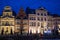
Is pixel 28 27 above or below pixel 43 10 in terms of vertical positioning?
below

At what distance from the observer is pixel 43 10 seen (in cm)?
5591

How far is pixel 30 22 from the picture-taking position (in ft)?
181

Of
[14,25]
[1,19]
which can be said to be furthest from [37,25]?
[1,19]

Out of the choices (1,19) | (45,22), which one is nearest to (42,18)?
(45,22)

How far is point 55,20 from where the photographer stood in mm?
55781

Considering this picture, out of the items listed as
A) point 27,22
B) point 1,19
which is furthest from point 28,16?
point 1,19

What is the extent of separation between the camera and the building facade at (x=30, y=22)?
177 ft

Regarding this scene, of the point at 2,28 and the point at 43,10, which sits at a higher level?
the point at 43,10

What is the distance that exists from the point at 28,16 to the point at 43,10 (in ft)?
14.1

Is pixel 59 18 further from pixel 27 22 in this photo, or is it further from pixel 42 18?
pixel 27 22

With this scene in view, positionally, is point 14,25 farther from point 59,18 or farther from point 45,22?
point 59,18

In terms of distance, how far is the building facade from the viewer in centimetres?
5394

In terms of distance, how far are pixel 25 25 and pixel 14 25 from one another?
285cm

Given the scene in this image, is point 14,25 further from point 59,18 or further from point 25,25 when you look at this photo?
point 59,18
